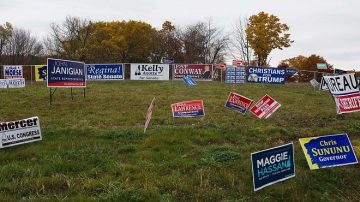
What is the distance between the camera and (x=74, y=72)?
17594 millimetres

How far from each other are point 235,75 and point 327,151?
29271 mm

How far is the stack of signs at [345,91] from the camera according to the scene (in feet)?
43.3

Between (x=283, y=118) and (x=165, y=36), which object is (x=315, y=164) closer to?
(x=283, y=118)

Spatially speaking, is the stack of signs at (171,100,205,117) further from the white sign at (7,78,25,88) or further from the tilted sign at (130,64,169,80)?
the tilted sign at (130,64,169,80)

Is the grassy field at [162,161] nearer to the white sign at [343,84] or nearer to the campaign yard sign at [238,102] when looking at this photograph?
the campaign yard sign at [238,102]

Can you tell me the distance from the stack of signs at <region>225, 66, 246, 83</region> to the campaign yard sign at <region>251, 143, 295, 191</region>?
29843mm

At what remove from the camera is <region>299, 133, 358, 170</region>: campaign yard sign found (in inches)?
305

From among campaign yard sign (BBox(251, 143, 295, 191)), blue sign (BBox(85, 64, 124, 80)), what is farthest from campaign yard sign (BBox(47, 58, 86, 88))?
blue sign (BBox(85, 64, 124, 80))

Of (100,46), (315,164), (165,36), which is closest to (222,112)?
(315,164)

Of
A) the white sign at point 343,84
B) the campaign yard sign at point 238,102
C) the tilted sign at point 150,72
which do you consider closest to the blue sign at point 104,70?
the tilted sign at point 150,72

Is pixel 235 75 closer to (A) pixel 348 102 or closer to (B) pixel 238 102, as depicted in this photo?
(B) pixel 238 102

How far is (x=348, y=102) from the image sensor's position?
13398 mm

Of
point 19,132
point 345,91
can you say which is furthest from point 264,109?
point 19,132

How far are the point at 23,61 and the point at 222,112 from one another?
234 ft
